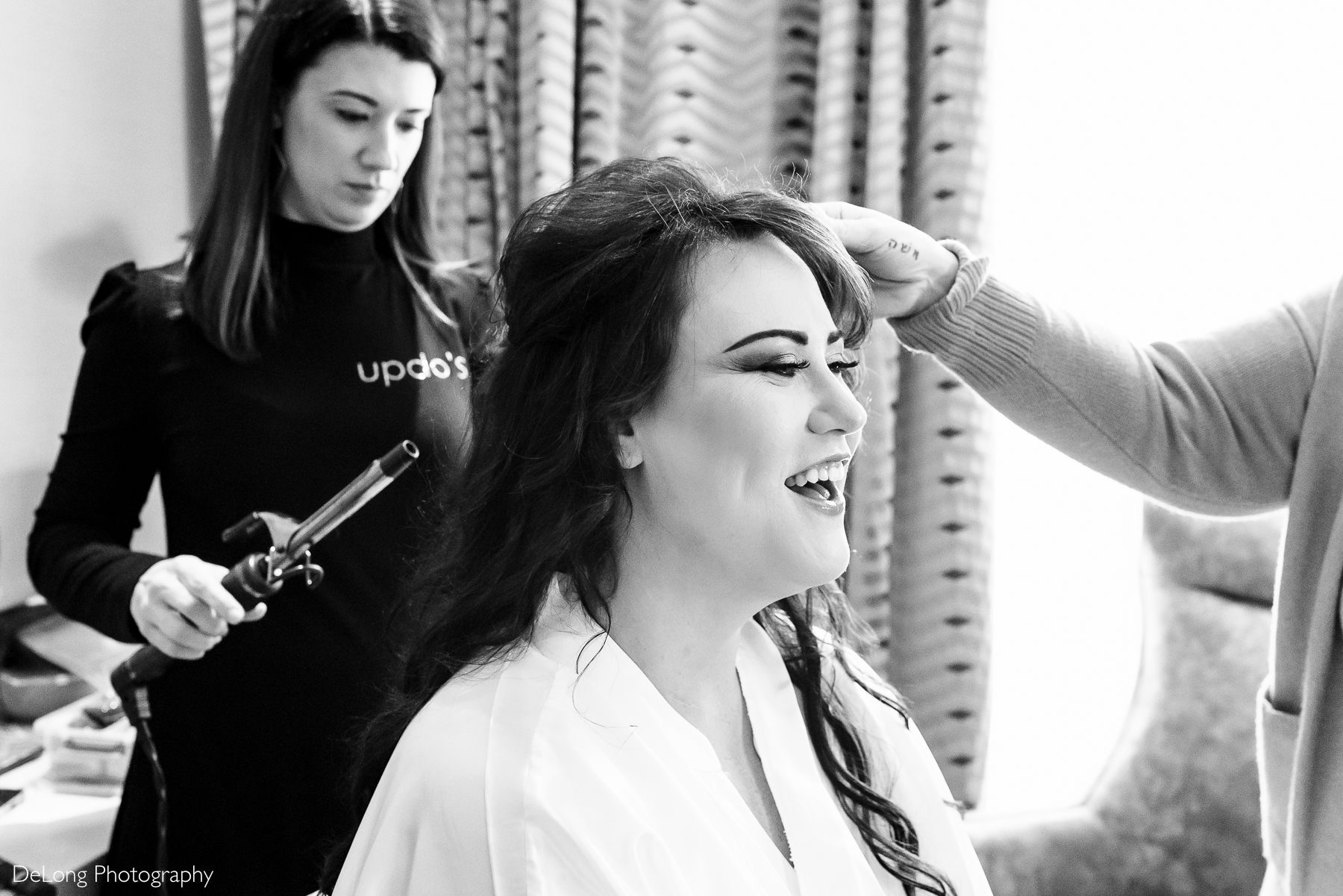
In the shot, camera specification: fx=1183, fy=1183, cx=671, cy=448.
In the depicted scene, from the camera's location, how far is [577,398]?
1.00 m

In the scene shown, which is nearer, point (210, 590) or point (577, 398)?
point (577, 398)

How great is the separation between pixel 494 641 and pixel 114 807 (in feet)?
2.44

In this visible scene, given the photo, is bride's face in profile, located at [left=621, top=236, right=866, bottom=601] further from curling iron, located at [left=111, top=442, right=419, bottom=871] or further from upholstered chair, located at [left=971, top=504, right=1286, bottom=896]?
upholstered chair, located at [left=971, top=504, right=1286, bottom=896]

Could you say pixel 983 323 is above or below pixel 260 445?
above

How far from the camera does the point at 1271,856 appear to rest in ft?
3.67

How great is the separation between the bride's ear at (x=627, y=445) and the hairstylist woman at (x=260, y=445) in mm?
428

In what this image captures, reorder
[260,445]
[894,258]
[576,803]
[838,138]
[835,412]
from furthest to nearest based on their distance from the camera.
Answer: [838,138]
[260,445]
[894,258]
[835,412]
[576,803]

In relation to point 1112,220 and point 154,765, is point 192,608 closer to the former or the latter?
point 154,765

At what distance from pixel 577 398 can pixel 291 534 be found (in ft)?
1.26

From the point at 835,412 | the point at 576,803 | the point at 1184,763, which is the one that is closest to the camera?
the point at 576,803

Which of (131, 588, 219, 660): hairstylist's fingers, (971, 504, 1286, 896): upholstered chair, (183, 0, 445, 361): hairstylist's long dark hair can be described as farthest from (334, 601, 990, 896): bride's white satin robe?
(971, 504, 1286, 896): upholstered chair

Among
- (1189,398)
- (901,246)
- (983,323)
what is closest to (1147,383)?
(1189,398)

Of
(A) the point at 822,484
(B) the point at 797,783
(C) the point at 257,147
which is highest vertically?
(C) the point at 257,147

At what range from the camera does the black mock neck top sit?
1317mm
